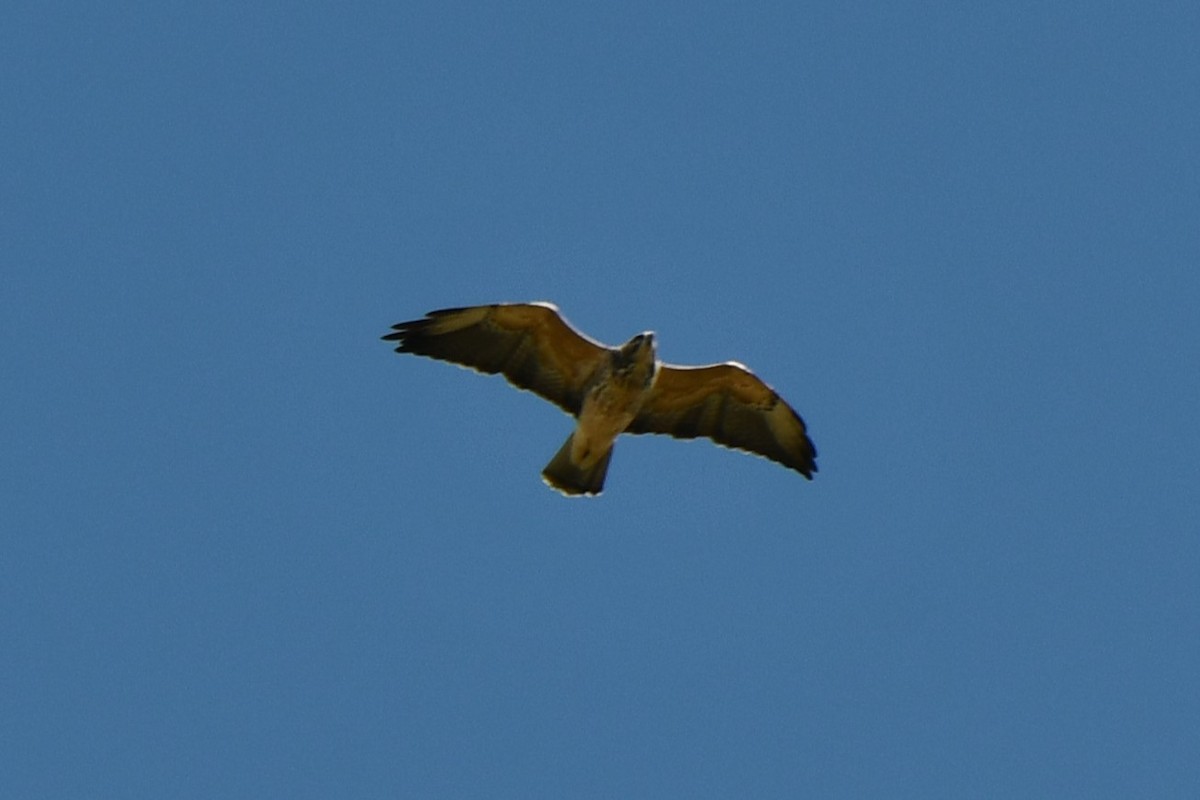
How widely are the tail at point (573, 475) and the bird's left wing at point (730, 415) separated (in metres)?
0.59

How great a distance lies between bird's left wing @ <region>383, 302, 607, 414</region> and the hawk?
1 cm

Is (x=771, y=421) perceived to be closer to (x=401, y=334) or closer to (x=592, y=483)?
(x=592, y=483)

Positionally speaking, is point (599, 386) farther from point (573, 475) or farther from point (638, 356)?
point (573, 475)

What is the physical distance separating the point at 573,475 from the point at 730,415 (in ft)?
6.16

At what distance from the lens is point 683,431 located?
2598 cm

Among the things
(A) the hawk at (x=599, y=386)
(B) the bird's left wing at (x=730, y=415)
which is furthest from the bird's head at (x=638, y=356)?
(B) the bird's left wing at (x=730, y=415)

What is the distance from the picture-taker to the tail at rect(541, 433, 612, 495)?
25562mm

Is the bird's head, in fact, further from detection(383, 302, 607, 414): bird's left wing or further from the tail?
the tail

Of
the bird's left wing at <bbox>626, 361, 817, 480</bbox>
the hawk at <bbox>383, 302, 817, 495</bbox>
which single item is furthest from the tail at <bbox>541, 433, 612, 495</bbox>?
the bird's left wing at <bbox>626, 361, 817, 480</bbox>

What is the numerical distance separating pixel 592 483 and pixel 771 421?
210 cm

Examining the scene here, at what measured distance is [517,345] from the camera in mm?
25281

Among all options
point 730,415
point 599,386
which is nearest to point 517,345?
point 599,386

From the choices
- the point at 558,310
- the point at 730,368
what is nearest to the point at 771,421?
the point at 730,368

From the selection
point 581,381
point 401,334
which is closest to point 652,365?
point 581,381
